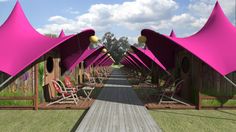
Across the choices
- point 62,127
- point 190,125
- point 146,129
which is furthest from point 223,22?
point 62,127

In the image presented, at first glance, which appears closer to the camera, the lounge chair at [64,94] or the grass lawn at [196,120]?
the grass lawn at [196,120]

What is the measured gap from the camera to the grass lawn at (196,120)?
5977 mm

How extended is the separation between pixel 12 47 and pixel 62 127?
3632mm

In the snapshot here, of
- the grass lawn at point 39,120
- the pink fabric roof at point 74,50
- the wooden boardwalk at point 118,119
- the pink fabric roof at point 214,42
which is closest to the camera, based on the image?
the wooden boardwalk at point 118,119

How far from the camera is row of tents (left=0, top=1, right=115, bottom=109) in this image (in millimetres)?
7305

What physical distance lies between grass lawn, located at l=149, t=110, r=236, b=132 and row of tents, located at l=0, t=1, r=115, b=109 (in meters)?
3.59

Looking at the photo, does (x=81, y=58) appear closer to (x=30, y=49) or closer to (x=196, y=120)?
(x=30, y=49)

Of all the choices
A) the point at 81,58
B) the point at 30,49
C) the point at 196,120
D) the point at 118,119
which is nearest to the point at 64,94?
the point at 30,49

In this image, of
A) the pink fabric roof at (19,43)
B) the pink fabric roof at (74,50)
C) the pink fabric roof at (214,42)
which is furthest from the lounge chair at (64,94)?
the pink fabric roof at (214,42)

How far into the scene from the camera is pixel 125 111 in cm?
758

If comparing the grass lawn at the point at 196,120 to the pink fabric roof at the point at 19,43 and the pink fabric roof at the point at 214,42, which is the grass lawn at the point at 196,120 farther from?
the pink fabric roof at the point at 19,43

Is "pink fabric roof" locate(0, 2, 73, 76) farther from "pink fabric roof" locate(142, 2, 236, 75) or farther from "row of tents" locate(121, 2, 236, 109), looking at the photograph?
"pink fabric roof" locate(142, 2, 236, 75)

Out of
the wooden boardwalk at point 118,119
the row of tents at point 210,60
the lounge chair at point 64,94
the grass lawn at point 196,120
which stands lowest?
the grass lawn at point 196,120

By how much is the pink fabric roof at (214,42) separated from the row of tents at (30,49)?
2982mm
